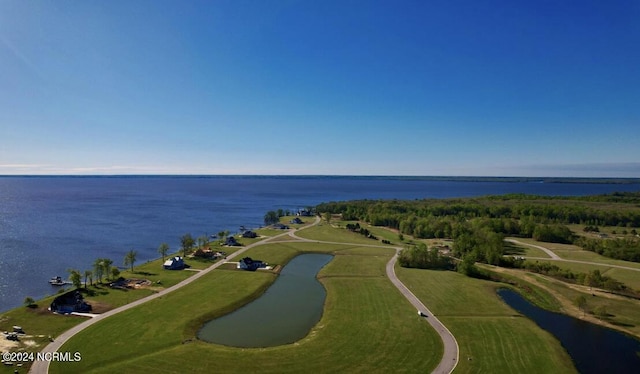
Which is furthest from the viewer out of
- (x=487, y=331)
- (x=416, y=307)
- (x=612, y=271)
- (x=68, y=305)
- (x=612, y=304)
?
(x=612, y=271)

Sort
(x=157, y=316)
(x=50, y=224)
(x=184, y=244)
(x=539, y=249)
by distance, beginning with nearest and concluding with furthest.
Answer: (x=157, y=316), (x=184, y=244), (x=539, y=249), (x=50, y=224)

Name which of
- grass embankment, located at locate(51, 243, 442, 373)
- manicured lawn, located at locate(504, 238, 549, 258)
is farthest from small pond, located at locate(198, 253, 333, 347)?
manicured lawn, located at locate(504, 238, 549, 258)

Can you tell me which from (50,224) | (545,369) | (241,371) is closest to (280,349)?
(241,371)

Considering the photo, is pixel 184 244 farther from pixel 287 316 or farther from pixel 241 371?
pixel 241 371

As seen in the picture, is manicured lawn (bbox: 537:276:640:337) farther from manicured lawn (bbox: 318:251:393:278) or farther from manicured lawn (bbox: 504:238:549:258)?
manicured lawn (bbox: 318:251:393:278)

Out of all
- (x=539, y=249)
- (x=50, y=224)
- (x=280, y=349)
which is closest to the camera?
(x=280, y=349)

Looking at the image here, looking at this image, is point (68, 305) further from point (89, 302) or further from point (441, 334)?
point (441, 334)

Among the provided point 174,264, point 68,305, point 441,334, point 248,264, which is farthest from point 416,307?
point 68,305
